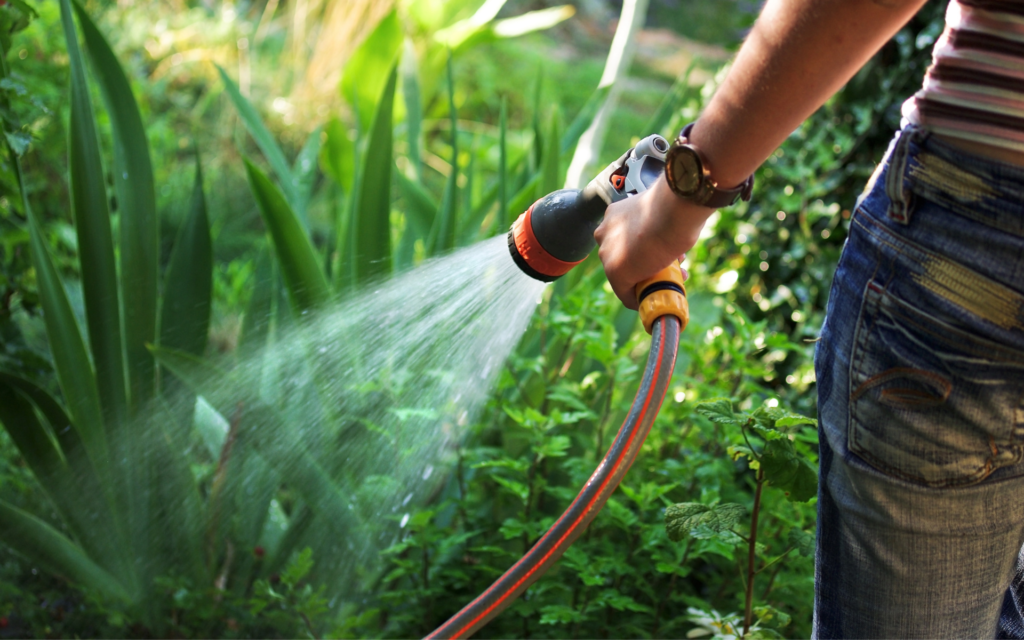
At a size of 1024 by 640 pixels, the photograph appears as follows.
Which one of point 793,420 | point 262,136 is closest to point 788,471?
point 793,420

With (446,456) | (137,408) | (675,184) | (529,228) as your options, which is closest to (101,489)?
(137,408)

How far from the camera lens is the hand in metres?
0.79

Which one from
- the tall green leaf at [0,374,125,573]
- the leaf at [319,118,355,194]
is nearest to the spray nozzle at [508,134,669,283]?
the tall green leaf at [0,374,125,573]

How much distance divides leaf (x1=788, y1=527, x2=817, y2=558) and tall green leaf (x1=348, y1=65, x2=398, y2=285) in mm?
959

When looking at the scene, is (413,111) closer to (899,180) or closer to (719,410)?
(719,410)

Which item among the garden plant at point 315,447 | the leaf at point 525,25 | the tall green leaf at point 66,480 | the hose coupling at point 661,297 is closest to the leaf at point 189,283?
the garden plant at point 315,447

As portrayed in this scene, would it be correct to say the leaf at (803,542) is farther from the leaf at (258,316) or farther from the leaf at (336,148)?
the leaf at (336,148)

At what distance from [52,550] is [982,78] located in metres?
1.54

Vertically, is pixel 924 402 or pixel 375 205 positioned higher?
pixel 375 205

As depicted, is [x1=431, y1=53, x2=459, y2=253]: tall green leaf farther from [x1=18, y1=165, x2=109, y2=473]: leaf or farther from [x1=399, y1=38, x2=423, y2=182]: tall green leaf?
[x1=18, y1=165, x2=109, y2=473]: leaf

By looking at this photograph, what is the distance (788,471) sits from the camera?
3.25 ft

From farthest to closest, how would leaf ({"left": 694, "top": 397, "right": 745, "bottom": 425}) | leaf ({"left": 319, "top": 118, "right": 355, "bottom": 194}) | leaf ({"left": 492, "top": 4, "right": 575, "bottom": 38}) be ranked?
1. leaf ({"left": 492, "top": 4, "right": 575, "bottom": 38})
2. leaf ({"left": 319, "top": 118, "right": 355, "bottom": 194})
3. leaf ({"left": 694, "top": 397, "right": 745, "bottom": 425})

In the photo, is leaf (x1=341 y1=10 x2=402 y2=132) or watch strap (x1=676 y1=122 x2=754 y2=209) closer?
watch strap (x1=676 y1=122 x2=754 y2=209)

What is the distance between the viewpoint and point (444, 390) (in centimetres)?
145
